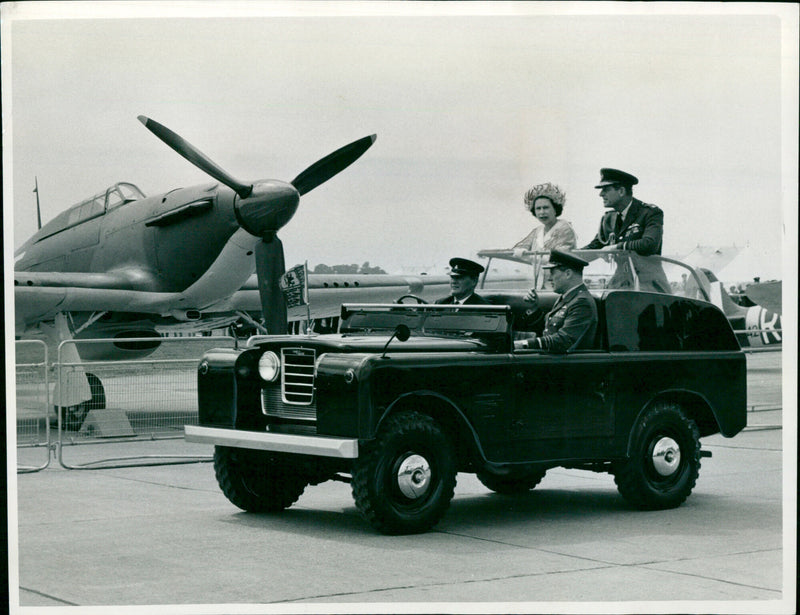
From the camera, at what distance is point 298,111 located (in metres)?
9.49

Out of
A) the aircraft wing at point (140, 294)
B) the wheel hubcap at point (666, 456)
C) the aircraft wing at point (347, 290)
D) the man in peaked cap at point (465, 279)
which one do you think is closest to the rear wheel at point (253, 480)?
the man in peaked cap at point (465, 279)

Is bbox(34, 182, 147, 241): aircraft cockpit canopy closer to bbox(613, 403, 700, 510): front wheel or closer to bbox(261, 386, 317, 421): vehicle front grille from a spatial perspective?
bbox(261, 386, 317, 421): vehicle front grille

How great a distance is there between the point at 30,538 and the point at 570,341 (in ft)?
12.1

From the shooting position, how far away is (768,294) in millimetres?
8422

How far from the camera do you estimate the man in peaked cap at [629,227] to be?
8750mm

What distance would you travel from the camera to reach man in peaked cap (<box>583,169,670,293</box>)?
28.7 feet

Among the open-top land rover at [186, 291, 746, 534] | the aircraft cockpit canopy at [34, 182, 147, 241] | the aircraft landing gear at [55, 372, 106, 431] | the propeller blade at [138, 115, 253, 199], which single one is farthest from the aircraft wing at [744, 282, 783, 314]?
the aircraft cockpit canopy at [34, 182, 147, 241]

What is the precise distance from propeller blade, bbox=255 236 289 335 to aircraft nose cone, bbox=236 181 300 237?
742 mm

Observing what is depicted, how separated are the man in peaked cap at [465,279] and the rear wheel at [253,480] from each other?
5.62 feet

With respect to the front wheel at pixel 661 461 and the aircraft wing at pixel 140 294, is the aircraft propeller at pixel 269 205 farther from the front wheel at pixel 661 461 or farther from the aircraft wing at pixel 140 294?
the front wheel at pixel 661 461

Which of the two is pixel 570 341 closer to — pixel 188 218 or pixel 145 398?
pixel 145 398

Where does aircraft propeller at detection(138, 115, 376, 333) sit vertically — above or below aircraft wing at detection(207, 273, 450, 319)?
above

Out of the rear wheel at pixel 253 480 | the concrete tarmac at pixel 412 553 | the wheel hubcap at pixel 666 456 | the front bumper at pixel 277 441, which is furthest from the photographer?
the wheel hubcap at pixel 666 456

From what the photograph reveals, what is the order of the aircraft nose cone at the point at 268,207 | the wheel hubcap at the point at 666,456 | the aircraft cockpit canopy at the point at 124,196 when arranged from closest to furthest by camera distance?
the wheel hubcap at the point at 666,456, the aircraft nose cone at the point at 268,207, the aircraft cockpit canopy at the point at 124,196
